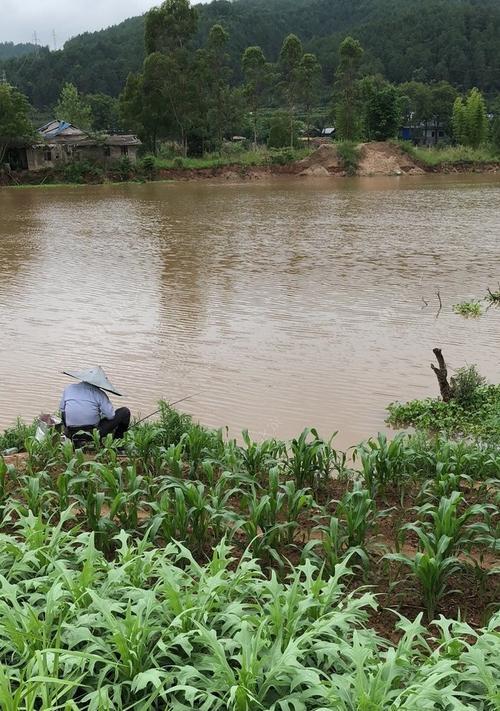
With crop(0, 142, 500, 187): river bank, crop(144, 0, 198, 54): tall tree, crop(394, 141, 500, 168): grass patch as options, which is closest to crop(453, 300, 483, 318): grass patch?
crop(0, 142, 500, 187): river bank

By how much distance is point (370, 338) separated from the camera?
9734 mm

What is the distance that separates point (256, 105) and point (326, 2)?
10488cm

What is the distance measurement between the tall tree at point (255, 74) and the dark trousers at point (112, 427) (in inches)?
2154

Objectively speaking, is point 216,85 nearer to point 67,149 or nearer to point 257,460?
point 67,149

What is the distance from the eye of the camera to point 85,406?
5.74 metres

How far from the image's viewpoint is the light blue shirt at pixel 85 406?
18.7 ft

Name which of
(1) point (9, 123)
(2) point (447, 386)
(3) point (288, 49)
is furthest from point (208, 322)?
(3) point (288, 49)

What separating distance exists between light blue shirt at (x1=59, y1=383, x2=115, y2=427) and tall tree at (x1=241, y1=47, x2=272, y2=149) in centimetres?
5469

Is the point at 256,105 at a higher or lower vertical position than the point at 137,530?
higher

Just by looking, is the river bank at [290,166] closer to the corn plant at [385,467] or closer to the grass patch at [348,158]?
the grass patch at [348,158]

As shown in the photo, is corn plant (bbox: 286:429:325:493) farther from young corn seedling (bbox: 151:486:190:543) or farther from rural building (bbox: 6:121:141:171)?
rural building (bbox: 6:121:141:171)

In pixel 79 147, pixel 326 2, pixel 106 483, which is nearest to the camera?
pixel 106 483

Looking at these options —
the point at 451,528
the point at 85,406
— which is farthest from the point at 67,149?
the point at 451,528

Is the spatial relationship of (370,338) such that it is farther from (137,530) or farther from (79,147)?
(79,147)
